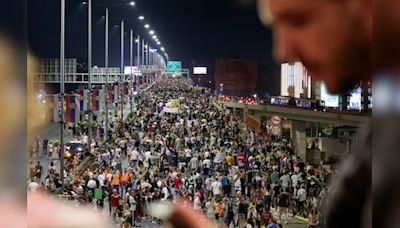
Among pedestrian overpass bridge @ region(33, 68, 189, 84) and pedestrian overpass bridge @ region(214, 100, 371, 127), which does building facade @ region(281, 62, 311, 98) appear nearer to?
pedestrian overpass bridge @ region(214, 100, 371, 127)

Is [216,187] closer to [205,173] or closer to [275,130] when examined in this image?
[205,173]

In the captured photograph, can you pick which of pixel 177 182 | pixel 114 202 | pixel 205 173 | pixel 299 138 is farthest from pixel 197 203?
pixel 299 138

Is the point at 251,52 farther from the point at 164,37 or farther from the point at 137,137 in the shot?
the point at 137,137

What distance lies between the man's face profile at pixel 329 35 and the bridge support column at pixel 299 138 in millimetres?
1002

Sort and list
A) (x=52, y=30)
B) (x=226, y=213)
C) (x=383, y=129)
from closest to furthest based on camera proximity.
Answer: (x=383, y=129) < (x=226, y=213) < (x=52, y=30)

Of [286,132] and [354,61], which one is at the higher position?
[354,61]

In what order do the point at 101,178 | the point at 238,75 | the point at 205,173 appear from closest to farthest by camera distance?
the point at 238,75, the point at 205,173, the point at 101,178

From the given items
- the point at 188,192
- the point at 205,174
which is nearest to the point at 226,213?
the point at 188,192

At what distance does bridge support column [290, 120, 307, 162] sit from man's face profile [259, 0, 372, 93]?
1002mm

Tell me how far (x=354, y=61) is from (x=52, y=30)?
6641mm

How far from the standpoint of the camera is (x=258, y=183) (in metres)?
1.95

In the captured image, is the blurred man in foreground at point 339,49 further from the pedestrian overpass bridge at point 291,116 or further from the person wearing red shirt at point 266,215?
the person wearing red shirt at point 266,215

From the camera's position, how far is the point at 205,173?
183cm

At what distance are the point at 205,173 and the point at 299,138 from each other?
1.45 ft
